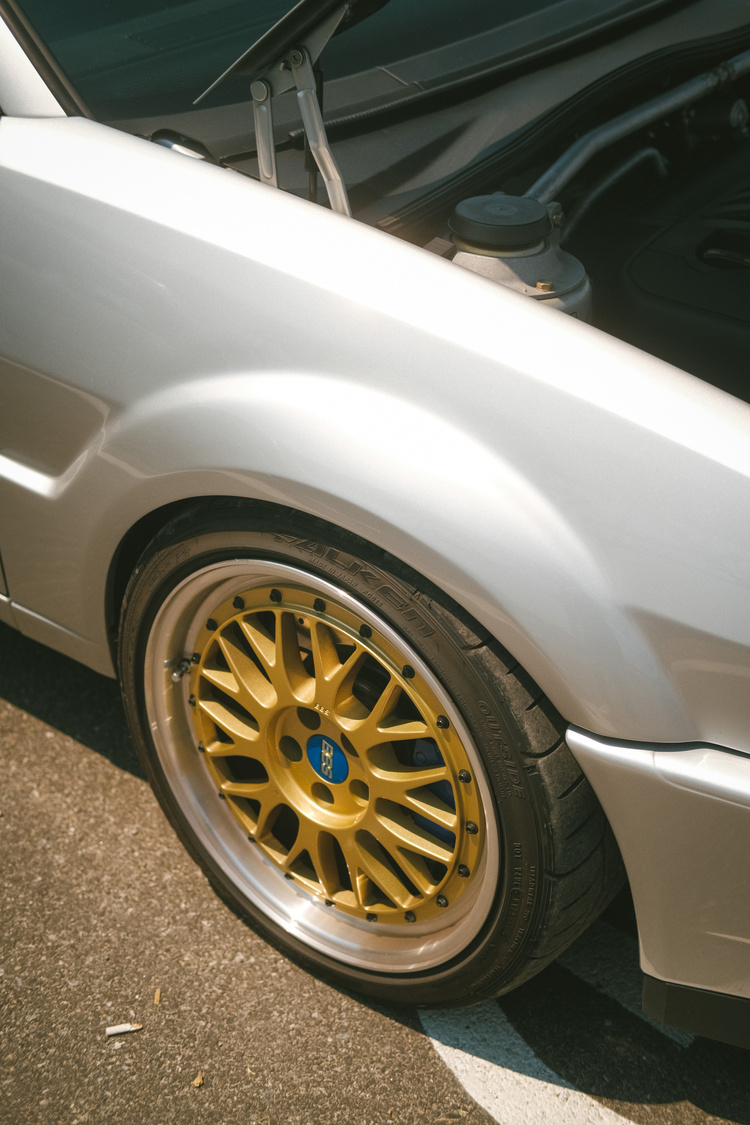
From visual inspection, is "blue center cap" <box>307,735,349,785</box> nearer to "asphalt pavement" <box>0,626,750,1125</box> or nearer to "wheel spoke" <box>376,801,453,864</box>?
"wheel spoke" <box>376,801,453,864</box>

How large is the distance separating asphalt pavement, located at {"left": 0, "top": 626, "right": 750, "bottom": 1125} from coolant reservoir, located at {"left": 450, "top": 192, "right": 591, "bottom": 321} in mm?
1083

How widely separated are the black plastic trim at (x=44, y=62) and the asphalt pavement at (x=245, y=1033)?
4.17ft

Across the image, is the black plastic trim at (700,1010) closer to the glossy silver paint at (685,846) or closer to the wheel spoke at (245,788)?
the glossy silver paint at (685,846)

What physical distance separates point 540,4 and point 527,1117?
2.09m

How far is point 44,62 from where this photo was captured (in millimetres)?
1341

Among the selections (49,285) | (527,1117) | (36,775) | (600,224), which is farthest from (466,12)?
(527,1117)

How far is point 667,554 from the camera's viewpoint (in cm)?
97

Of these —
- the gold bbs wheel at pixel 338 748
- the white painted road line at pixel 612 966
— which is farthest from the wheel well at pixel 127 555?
the white painted road line at pixel 612 966

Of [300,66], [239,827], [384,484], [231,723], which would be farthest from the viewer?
[239,827]

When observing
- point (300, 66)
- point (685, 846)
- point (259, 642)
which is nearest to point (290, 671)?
point (259, 642)

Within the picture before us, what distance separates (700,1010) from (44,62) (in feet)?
5.18

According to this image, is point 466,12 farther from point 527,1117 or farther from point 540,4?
point 527,1117

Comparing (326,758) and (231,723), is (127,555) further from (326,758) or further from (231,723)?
(326,758)

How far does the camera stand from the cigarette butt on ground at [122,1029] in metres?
1.48
